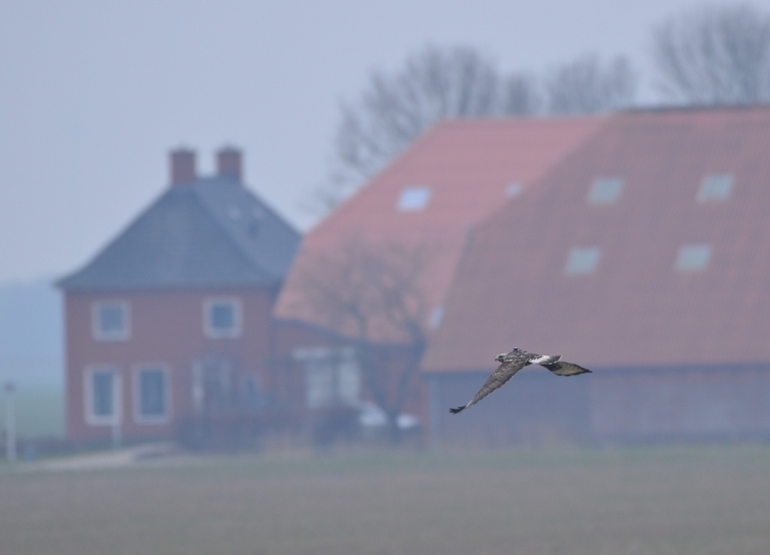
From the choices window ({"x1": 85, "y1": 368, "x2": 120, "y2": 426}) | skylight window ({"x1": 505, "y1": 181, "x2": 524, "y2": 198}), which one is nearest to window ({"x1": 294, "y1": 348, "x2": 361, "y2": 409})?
window ({"x1": 85, "y1": 368, "x2": 120, "y2": 426})

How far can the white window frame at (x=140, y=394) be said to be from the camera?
62094mm

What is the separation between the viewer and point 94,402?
207 feet

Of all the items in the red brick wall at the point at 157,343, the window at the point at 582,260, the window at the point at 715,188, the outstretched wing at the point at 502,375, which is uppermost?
the window at the point at 715,188

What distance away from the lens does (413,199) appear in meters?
64.8

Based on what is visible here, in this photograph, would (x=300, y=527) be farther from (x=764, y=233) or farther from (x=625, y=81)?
(x=625, y=81)

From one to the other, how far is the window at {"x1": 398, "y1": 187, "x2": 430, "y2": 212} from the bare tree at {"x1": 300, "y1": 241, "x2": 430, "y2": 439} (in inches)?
315

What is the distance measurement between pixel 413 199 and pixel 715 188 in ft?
49.5

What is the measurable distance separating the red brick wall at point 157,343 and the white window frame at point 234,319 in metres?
0.14

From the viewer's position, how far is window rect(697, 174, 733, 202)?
174 ft

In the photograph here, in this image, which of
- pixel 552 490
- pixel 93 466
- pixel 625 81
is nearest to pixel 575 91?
pixel 625 81

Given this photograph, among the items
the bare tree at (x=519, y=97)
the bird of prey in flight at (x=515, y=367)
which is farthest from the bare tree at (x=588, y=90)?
the bird of prey in flight at (x=515, y=367)

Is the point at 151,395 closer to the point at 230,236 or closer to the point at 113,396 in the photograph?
the point at 113,396

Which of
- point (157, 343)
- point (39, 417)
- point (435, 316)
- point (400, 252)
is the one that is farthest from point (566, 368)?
point (39, 417)

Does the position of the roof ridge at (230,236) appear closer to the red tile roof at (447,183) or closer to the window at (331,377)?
the red tile roof at (447,183)
